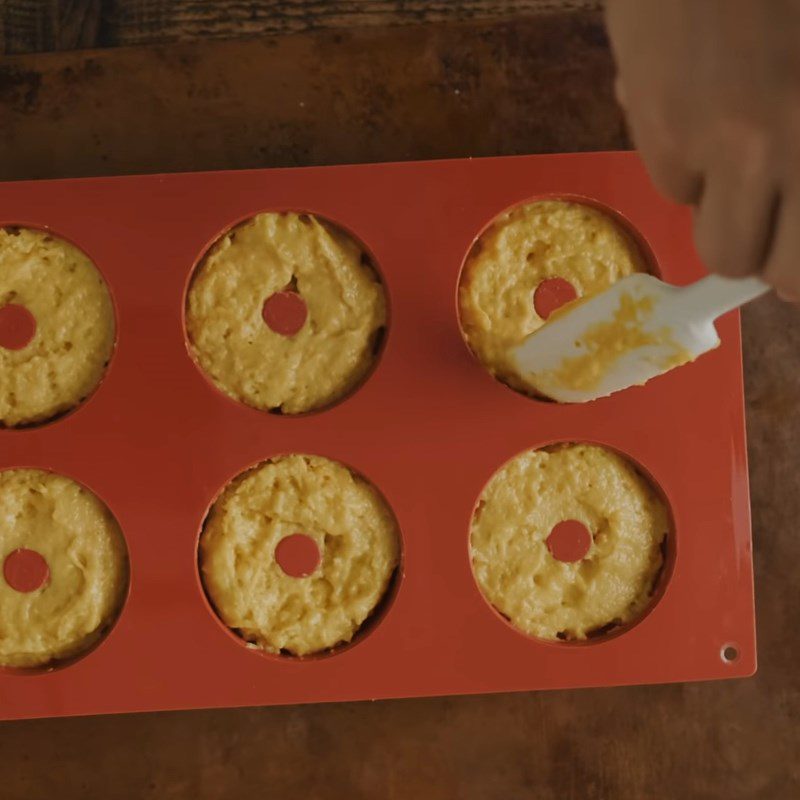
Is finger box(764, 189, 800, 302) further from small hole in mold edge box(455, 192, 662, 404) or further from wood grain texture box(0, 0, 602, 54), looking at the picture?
wood grain texture box(0, 0, 602, 54)

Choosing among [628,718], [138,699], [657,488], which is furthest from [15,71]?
[628,718]

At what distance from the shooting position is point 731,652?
1646 millimetres

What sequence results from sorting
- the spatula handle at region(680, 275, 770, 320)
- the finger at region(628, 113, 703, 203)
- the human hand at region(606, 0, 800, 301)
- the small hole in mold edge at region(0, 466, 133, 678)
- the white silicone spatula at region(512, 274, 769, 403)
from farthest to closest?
1. the small hole in mold edge at region(0, 466, 133, 678)
2. the white silicone spatula at region(512, 274, 769, 403)
3. the spatula handle at region(680, 275, 770, 320)
4. the finger at region(628, 113, 703, 203)
5. the human hand at region(606, 0, 800, 301)

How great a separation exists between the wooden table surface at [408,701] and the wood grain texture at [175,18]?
0.04 m

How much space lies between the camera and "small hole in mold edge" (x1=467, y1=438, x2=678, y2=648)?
5.26 feet

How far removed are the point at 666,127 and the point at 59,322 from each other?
1.26 m

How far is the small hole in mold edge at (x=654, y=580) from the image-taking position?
5.26 ft

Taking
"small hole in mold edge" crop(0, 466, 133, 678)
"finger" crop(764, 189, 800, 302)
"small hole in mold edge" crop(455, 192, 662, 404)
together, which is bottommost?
"small hole in mold edge" crop(0, 466, 133, 678)

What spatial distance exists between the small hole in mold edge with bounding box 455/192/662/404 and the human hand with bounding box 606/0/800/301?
93 cm

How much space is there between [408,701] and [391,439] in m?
0.55

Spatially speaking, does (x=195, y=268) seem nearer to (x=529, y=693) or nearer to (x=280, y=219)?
(x=280, y=219)

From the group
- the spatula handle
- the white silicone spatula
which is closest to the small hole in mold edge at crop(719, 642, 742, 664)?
the white silicone spatula

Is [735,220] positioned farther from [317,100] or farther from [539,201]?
[317,100]

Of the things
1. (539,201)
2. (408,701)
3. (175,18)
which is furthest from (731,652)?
(175,18)
